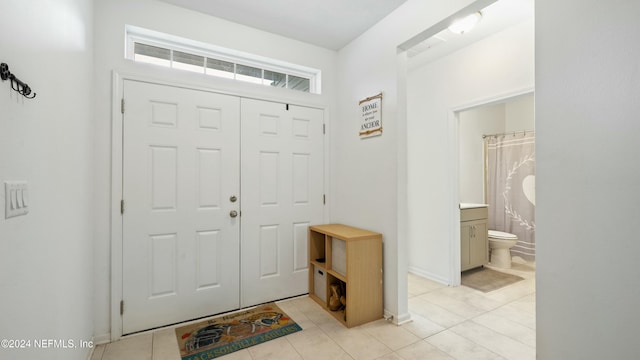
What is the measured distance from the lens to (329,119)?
307cm

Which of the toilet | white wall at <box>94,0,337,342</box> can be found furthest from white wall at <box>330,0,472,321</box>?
the toilet

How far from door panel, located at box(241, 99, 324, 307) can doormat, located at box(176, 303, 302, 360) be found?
0.73 feet

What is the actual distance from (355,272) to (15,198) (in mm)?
2037

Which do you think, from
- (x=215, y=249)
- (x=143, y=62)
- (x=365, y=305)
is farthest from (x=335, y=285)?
(x=143, y=62)

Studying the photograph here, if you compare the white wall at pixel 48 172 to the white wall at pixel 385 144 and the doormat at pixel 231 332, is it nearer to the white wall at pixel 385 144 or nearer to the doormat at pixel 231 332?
the doormat at pixel 231 332

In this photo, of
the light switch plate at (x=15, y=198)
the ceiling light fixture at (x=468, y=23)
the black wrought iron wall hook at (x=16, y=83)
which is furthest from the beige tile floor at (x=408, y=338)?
the ceiling light fixture at (x=468, y=23)

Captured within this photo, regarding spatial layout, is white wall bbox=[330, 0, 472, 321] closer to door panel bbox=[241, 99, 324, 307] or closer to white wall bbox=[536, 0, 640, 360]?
door panel bbox=[241, 99, 324, 307]

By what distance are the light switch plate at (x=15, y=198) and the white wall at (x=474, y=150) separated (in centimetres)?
473

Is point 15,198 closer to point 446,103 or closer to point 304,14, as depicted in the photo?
point 304,14

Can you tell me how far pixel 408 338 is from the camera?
6.93 ft

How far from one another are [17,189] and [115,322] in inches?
63.5

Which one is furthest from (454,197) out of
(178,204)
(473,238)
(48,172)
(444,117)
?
(48,172)

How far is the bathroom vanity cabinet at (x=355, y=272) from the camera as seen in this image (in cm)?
231

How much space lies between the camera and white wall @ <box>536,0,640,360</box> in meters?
1.21
